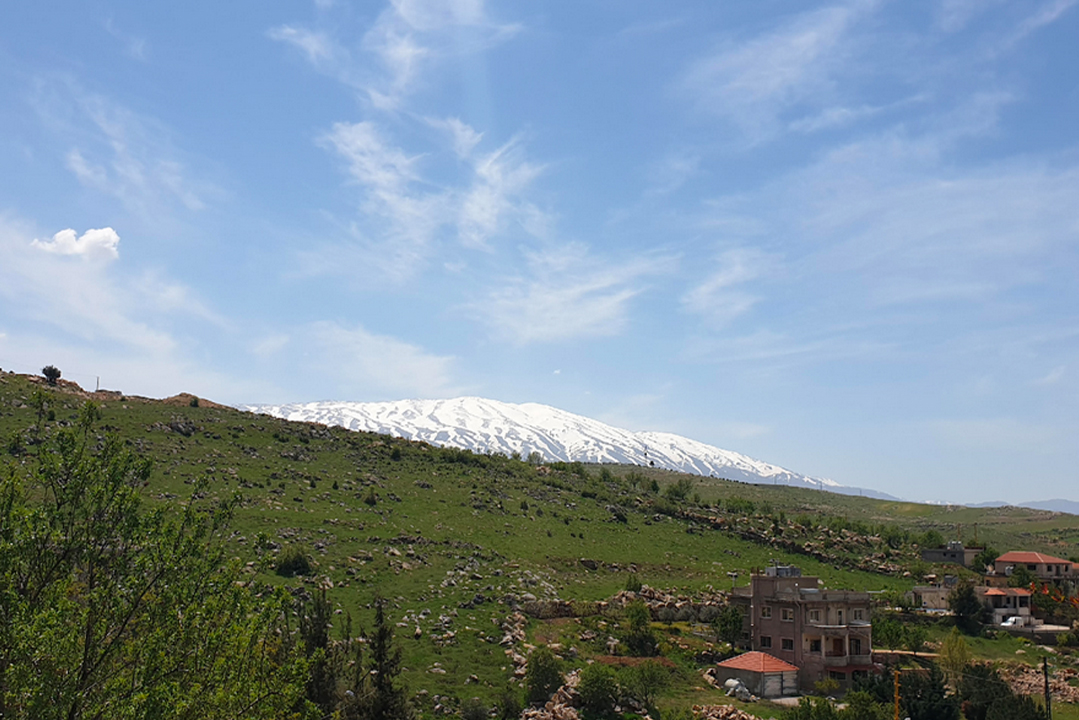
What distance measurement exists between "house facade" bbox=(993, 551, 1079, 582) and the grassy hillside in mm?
10433

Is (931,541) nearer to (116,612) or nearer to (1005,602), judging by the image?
(1005,602)

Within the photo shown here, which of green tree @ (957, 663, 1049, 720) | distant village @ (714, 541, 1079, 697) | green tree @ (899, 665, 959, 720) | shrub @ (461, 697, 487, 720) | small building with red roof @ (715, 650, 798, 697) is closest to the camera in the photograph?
shrub @ (461, 697, 487, 720)

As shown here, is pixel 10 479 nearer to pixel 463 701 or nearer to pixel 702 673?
pixel 463 701

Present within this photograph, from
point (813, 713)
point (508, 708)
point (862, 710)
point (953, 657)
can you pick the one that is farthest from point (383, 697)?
point (953, 657)

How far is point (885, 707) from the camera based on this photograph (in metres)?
48.5

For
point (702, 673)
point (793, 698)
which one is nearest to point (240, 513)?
point (702, 673)

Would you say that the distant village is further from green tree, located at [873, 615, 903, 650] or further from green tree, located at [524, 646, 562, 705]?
green tree, located at [524, 646, 562, 705]

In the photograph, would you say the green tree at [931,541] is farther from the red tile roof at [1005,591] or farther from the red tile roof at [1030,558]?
the red tile roof at [1005,591]

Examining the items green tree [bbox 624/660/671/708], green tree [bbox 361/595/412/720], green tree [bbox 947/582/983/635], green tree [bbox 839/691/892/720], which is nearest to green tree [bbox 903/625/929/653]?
green tree [bbox 947/582/983/635]

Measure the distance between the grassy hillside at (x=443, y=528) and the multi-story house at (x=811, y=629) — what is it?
897cm

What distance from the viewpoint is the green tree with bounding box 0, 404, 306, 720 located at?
14.4m

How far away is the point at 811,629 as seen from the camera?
204 feet

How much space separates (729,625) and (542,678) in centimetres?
2385

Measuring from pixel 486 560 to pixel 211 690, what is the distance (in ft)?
177
